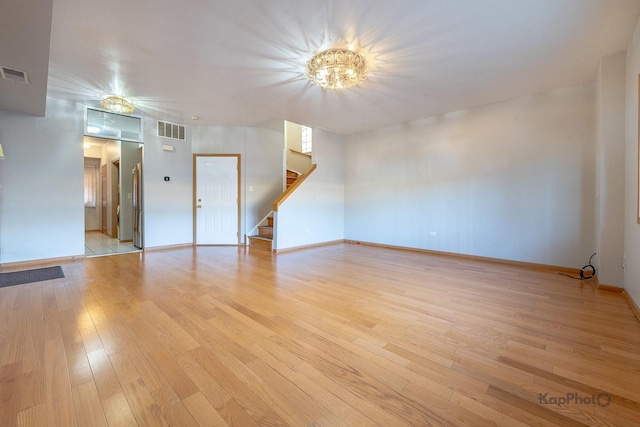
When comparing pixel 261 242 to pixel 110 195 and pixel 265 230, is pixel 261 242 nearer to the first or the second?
pixel 265 230

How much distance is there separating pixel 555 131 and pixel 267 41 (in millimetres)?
4139

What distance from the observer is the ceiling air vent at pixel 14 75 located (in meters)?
2.70

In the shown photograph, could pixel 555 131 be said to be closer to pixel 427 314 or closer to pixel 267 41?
pixel 427 314

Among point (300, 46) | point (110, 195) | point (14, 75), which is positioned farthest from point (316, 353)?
point (110, 195)

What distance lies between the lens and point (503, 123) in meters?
4.28

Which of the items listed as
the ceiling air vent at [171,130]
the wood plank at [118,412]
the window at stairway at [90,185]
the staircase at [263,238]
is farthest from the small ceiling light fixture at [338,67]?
the window at stairway at [90,185]

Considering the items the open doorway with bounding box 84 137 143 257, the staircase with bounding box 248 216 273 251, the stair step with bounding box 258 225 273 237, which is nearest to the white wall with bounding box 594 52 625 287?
the staircase with bounding box 248 216 273 251

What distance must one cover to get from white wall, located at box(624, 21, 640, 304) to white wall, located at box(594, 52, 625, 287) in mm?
100

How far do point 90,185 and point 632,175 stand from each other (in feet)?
39.3

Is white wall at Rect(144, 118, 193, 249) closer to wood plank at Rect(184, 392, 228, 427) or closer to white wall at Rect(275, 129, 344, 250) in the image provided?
white wall at Rect(275, 129, 344, 250)

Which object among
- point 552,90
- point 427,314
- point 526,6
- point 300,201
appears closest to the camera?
point 526,6

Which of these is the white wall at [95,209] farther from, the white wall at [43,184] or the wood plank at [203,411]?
the wood plank at [203,411]

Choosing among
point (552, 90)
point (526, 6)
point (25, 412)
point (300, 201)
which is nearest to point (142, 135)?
point (300, 201)

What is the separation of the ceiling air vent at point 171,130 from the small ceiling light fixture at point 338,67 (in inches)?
152
